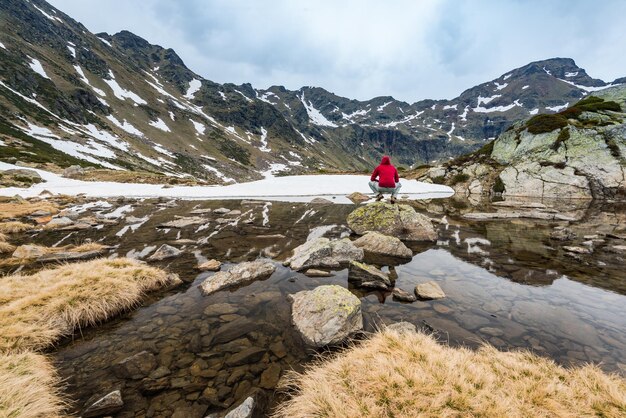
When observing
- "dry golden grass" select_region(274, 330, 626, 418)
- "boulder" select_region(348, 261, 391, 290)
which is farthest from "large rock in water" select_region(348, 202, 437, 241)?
"dry golden grass" select_region(274, 330, 626, 418)

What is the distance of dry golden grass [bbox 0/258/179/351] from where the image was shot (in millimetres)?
6086

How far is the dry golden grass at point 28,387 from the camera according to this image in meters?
3.87

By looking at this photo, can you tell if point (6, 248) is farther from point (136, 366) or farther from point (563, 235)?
point (563, 235)

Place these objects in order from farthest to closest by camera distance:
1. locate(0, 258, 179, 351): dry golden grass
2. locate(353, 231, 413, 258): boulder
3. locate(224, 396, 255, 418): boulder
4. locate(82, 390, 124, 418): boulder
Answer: locate(353, 231, 413, 258): boulder → locate(0, 258, 179, 351): dry golden grass → locate(82, 390, 124, 418): boulder → locate(224, 396, 255, 418): boulder

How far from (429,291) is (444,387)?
4779 millimetres

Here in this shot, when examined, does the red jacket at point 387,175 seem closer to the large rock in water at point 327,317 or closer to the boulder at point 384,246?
the boulder at point 384,246

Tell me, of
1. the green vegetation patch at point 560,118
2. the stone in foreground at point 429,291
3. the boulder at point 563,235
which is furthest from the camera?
the green vegetation patch at point 560,118

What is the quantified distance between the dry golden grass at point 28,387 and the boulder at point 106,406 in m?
0.39

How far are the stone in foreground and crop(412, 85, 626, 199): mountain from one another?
40.3m

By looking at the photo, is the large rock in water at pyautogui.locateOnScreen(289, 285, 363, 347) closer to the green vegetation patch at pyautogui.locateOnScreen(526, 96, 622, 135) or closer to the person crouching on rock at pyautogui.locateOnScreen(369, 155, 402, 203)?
the person crouching on rock at pyautogui.locateOnScreen(369, 155, 402, 203)

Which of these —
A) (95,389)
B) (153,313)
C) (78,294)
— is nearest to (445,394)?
(95,389)

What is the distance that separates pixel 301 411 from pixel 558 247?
1571 centimetres

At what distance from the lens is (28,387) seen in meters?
4.31

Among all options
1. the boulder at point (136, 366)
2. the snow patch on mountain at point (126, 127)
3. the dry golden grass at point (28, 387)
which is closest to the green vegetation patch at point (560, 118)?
the boulder at point (136, 366)
